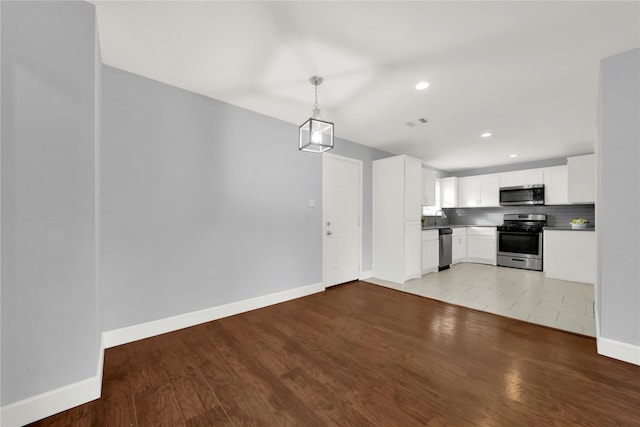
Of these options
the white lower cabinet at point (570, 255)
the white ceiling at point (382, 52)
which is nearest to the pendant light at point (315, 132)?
the white ceiling at point (382, 52)

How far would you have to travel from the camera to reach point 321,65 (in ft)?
7.18

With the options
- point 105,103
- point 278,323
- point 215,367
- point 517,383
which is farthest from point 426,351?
point 105,103

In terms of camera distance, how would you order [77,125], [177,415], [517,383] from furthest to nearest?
1. [517,383]
2. [77,125]
3. [177,415]

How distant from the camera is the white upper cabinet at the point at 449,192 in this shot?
6.63 m

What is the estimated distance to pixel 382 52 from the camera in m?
2.02

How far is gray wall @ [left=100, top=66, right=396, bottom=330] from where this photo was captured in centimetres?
223

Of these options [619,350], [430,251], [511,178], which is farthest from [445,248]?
[619,350]

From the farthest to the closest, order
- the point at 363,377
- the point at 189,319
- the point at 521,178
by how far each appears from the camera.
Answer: the point at 521,178, the point at 189,319, the point at 363,377

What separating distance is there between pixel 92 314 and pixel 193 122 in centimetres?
194

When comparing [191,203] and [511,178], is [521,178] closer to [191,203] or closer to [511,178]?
[511,178]

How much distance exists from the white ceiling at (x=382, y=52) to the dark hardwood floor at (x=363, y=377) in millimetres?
2489

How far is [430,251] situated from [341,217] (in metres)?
2.09

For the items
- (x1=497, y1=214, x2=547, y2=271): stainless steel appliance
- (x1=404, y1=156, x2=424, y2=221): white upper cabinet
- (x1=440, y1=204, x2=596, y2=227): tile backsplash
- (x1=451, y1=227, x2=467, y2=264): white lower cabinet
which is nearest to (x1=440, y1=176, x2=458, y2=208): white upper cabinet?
(x1=440, y1=204, x2=596, y2=227): tile backsplash

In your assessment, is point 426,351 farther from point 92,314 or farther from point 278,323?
point 92,314
